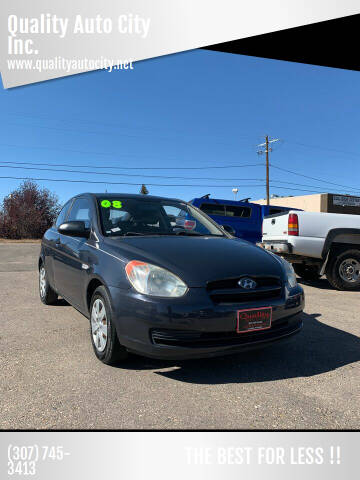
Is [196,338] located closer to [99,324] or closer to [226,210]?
[99,324]

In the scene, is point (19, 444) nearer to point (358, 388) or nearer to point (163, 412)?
point (163, 412)

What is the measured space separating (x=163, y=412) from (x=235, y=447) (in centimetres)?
51

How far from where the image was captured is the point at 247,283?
258 centimetres

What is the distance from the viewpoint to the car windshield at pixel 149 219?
344cm

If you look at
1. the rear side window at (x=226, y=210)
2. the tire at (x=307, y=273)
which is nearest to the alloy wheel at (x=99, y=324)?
the tire at (x=307, y=273)

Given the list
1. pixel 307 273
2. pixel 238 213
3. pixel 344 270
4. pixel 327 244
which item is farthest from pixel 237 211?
pixel 344 270

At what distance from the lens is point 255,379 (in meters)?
2.58

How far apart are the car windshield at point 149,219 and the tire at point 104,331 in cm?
70

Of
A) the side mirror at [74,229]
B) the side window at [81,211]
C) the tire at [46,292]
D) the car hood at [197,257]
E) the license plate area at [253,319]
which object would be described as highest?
the side window at [81,211]

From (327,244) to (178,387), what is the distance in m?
5.21

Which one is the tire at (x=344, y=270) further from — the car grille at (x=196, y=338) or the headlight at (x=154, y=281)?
the headlight at (x=154, y=281)

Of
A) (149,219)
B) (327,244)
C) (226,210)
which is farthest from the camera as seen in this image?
(226,210)

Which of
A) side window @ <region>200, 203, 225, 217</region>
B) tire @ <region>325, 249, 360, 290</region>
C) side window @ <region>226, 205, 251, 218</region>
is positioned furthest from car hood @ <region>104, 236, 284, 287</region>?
side window @ <region>226, 205, 251, 218</region>

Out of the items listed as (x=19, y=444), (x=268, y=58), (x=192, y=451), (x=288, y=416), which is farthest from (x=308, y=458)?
(x=268, y=58)
